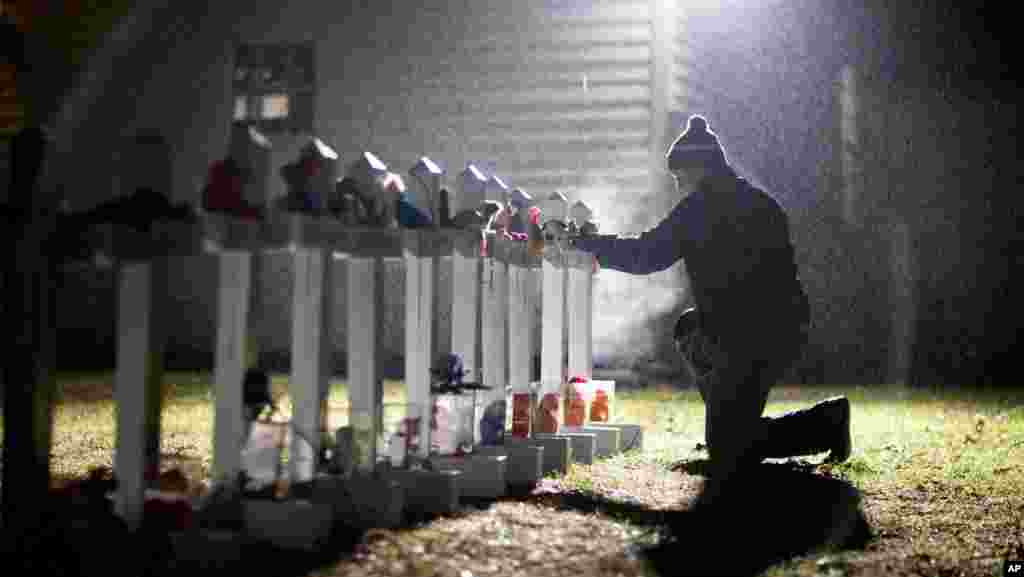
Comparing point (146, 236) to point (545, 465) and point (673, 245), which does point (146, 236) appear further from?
point (673, 245)

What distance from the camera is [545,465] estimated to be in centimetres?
671

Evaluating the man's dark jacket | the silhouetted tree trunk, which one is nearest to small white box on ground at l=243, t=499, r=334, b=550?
the silhouetted tree trunk

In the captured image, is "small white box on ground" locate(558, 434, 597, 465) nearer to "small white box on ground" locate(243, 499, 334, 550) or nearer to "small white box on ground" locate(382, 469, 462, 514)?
"small white box on ground" locate(382, 469, 462, 514)

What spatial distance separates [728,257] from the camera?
695 centimetres

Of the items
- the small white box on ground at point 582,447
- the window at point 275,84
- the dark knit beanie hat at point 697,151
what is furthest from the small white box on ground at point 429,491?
the window at point 275,84

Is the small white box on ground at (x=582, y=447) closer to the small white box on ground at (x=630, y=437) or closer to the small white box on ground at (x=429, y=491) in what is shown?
the small white box on ground at (x=630, y=437)

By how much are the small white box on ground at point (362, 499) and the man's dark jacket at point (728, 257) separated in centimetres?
236

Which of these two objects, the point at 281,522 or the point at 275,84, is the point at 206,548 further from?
the point at 275,84

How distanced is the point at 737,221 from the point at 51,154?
3.67 metres

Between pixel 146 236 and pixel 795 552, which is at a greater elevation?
pixel 146 236

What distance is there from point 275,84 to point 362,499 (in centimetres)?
1092

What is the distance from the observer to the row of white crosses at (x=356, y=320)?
4324 mm

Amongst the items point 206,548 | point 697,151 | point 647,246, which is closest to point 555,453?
point 647,246

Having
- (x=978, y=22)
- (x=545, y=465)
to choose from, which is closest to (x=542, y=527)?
(x=545, y=465)
